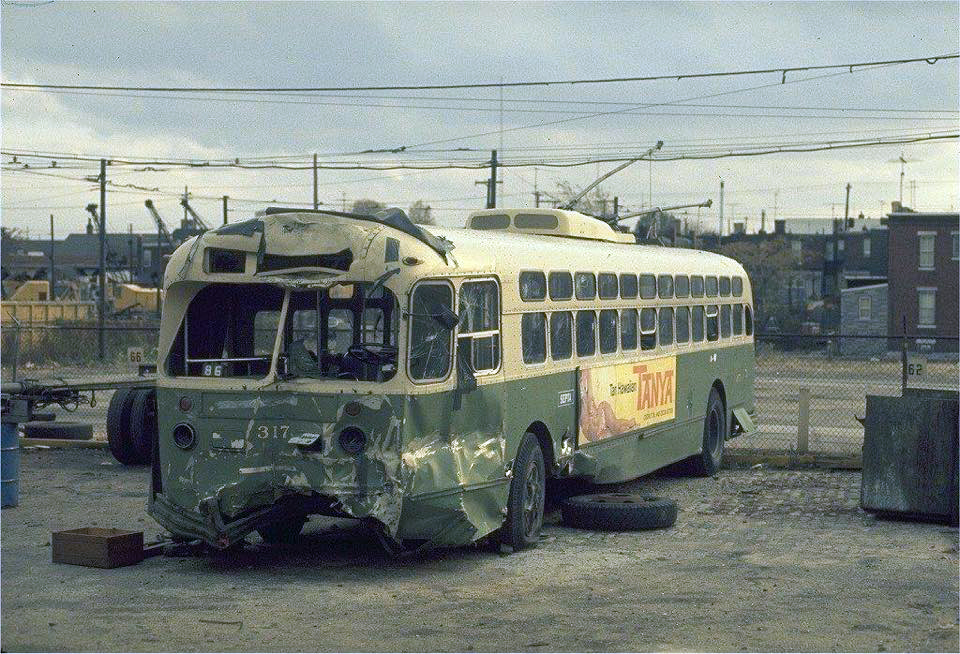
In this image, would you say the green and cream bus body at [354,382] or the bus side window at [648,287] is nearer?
the green and cream bus body at [354,382]

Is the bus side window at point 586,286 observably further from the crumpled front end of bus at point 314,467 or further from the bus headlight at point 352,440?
the bus headlight at point 352,440

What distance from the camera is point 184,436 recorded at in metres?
11.0

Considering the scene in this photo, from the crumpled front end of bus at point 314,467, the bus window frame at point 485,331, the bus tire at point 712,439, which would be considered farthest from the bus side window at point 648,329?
the crumpled front end of bus at point 314,467

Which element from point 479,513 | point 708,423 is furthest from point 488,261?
point 708,423

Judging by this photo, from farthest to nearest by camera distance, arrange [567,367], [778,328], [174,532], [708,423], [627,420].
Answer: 1. [778,328]
2. [708,423]
3. [627,420]
4. [567,367]
5. [174,532]

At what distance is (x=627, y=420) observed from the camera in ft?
49.5

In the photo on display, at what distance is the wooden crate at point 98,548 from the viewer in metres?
11.0

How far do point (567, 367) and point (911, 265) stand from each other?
180 feet

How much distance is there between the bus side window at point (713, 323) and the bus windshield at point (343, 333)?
848cm

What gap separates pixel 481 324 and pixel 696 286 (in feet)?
23.8

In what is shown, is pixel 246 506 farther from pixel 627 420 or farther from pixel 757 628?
pixel 627 420

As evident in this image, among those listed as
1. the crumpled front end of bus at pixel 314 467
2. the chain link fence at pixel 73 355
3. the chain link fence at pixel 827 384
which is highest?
the crumpled front end of bus at pixel 314 467

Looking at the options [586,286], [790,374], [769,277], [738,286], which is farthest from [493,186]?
[769,277]

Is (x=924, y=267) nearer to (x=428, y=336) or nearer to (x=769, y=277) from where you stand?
(x=769, y=277)
